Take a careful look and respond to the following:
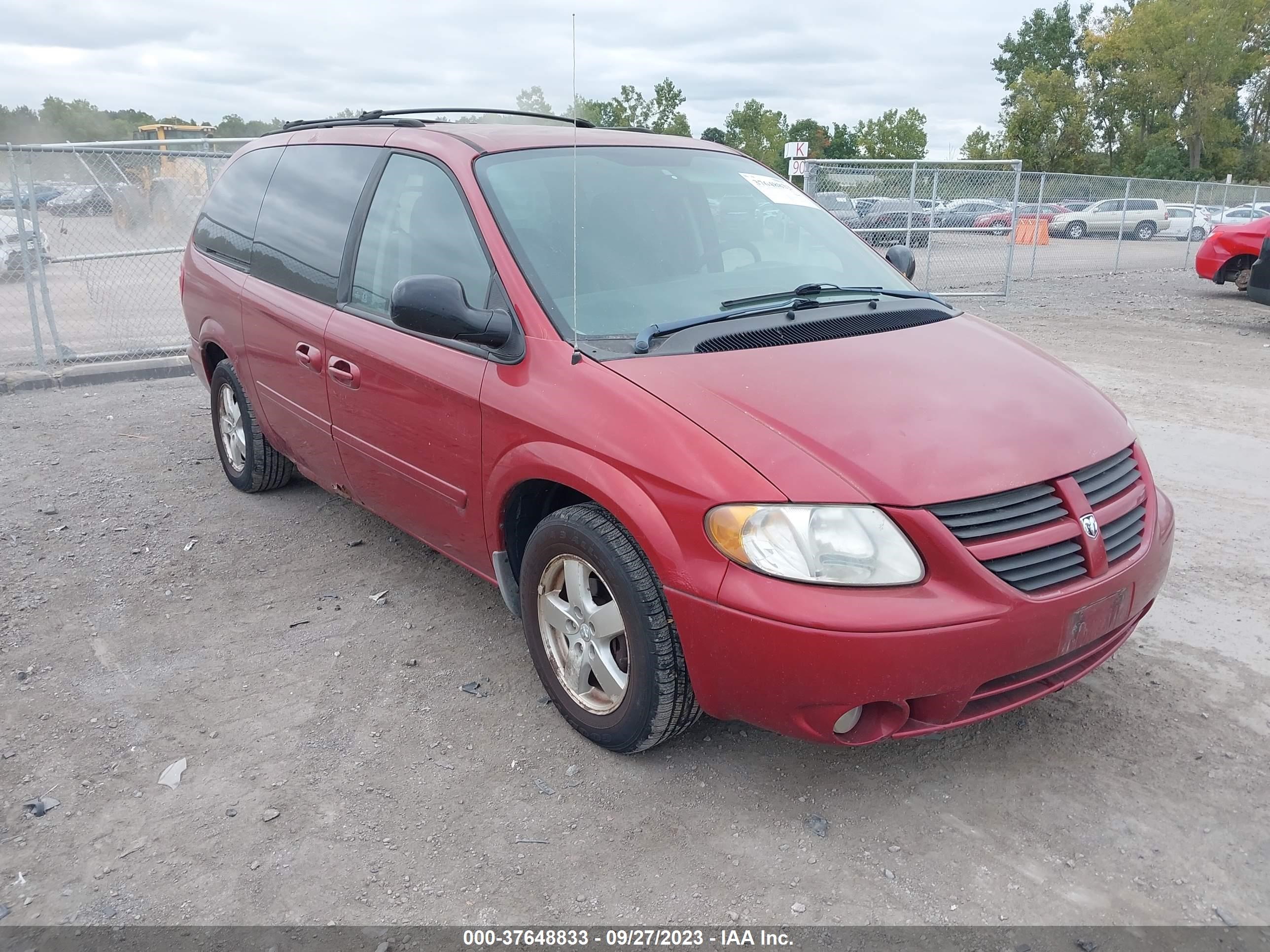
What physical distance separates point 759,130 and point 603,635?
6434 cm

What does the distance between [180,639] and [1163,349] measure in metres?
9.60

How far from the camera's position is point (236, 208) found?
5012 mm

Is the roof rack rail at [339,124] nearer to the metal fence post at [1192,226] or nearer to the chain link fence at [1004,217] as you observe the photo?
the chain link fence at [1004,217]

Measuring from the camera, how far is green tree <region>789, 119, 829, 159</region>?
66.9 meters

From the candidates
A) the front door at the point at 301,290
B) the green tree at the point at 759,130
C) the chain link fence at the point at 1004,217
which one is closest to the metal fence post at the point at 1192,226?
the chain link fence at the point at 1004,217

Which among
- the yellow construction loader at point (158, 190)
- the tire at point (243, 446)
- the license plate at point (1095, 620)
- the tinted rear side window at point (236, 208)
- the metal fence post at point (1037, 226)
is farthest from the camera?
the metal fence post at point (1037, 226)

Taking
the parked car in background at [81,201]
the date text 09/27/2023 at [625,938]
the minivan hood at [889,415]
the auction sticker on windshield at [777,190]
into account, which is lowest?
the date text 09/27/2023 at [625,938]

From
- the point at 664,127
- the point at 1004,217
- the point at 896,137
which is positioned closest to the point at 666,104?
the point at 664,127

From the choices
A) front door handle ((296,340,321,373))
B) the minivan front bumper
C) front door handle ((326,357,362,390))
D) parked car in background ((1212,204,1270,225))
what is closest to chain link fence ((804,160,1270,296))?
parked car in background ((1212,204,1270,225))

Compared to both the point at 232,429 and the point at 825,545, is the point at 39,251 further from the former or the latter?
the point at 825,545

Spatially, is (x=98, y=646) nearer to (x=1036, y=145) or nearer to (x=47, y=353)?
(x=47, y=353)

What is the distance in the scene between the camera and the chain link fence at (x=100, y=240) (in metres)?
8.54

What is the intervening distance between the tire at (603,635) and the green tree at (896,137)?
66.8 meters

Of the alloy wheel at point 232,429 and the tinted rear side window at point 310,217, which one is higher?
the tinted rear side window at point 310,217
